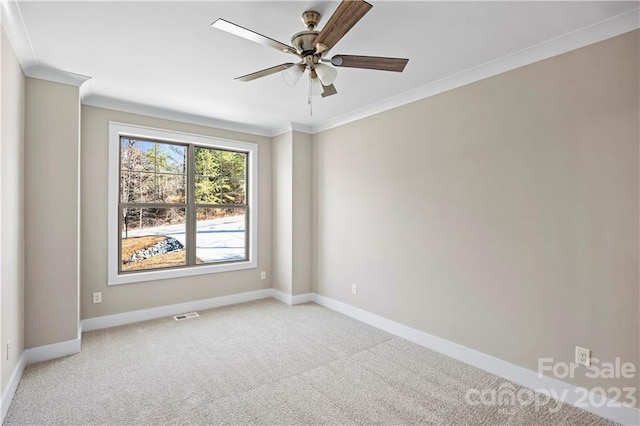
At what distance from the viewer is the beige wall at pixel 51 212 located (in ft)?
9.37

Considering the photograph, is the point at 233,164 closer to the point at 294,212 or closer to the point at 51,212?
the point at 294,212

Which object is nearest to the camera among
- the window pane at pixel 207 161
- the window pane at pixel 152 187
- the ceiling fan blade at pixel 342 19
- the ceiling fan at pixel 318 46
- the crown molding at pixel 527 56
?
the ceiling fan blade at pixel 342 19

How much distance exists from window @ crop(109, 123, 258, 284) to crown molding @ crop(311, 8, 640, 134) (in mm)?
2237

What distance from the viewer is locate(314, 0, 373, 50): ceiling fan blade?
1603 millimetres

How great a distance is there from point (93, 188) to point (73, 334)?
1524 millimetres

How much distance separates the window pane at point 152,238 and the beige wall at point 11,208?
4.22ft

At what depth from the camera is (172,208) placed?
14.2ft

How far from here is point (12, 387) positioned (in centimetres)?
239

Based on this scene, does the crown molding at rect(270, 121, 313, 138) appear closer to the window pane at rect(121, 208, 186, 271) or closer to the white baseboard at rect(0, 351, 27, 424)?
the window pane at rect(121, 208, 186, 271)

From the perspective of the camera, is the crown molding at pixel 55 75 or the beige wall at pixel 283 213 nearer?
the crown molding at pixel 55 75

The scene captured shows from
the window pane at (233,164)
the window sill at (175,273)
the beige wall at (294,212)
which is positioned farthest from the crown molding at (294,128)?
the window sill at (175,273)

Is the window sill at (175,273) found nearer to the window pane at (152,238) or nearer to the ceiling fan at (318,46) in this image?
the window pane at (152,238)

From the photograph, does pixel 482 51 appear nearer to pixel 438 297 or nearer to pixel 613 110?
pixel 613 110

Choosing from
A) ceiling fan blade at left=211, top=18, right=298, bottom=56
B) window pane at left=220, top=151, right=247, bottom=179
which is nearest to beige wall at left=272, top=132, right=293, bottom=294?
window pane at left=220, top=151, right=247, bottom=179
